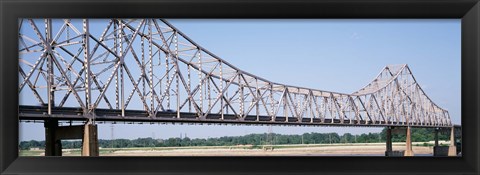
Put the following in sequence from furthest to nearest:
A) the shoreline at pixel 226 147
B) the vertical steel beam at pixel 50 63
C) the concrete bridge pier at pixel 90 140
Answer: the vertical steel beam at pixel 50 63
the concrete bridge pier at pixel 90 140
the shoreline at pixel 226 147

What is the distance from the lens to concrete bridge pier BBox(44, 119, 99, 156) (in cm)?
1326

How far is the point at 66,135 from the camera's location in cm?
1382

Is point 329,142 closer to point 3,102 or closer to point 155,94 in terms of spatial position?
point 155,94

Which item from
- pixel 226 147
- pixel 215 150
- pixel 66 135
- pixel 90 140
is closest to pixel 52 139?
pixel 66 135

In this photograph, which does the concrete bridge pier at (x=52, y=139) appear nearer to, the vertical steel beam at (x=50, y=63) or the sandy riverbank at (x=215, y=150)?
the vertical steel beam at (x=50, y=63)

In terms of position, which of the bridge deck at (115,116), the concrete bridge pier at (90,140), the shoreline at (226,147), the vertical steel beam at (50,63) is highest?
the vertical steel beam at (50,63)
